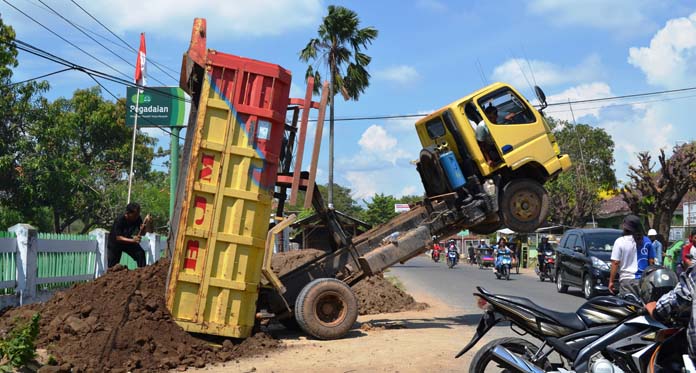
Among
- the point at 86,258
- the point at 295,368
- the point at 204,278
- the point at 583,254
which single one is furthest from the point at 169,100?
the point at 295,368

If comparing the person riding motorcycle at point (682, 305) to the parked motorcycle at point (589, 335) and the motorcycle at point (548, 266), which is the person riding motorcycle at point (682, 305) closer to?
the parked motorcycle at point (589, 335)

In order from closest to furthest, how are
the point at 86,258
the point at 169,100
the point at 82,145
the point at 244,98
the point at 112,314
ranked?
the point at 112,314 → the point at 244,98 → the point at 86,258 → the point at 169,100 → the point at 82,145

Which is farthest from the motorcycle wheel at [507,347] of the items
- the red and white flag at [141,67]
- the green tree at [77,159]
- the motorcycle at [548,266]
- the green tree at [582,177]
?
the green tree at [582,177]

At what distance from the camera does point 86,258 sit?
12164mm

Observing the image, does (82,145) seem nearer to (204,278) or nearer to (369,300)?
(369,300)

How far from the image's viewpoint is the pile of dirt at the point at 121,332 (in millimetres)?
7086

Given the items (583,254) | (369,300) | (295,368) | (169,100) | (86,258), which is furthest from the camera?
(169,100)

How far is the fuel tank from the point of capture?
16.3 feet

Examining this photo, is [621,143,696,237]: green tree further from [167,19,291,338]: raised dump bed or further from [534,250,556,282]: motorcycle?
[167,19,291,338]: raised dump bed

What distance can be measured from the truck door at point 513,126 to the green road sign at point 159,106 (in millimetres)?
13479

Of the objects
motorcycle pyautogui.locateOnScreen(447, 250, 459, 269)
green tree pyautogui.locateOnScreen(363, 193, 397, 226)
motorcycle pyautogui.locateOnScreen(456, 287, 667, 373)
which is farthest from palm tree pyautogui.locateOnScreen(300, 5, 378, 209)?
green tree pyautogui.locateOnScreen(363, 193, 397, 226)

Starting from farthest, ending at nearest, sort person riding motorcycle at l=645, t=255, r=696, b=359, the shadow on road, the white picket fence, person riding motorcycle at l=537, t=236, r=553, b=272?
person riding motorcycle at l=537, t=236, r=553, b=272 → the shadow on road → the white picket fence → person riding motorcycle at l=645, t=255, r=696, b=359

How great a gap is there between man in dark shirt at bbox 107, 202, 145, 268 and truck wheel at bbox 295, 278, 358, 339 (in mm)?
2662

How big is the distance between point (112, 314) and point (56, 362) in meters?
1.19
